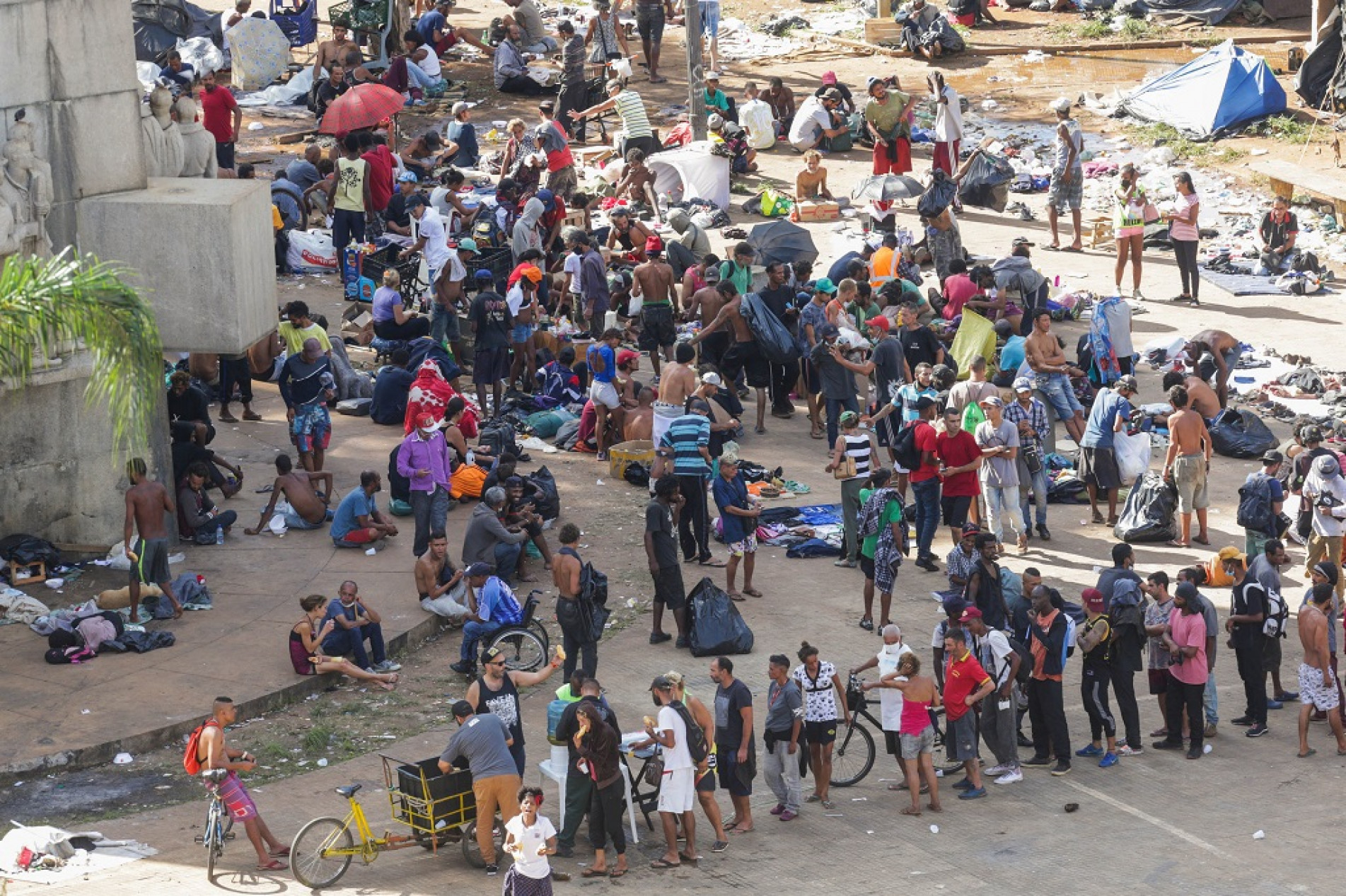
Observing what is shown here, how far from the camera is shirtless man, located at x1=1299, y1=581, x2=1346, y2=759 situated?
13.1 metres

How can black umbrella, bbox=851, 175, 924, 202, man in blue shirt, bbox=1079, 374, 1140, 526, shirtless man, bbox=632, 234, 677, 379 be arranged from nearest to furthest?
1. man in blue shirt, bbox=1079, 374, 1140, 526
2. shirtless man, bbox=632, 234, 677, 379
3. black umbrella, bbox=851, 175, 924, 202

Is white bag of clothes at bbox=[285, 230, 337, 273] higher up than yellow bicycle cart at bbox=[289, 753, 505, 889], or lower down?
higher up

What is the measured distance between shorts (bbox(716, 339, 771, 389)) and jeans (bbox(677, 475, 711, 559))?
3.26 metres

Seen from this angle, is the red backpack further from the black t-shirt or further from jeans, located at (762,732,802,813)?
the black t-shirt

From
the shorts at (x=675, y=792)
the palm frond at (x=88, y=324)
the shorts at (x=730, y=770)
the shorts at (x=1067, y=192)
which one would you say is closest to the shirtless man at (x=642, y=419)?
the palm frond at (x=88, y=324)

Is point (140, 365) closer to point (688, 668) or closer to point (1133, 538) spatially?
point (688, 668)

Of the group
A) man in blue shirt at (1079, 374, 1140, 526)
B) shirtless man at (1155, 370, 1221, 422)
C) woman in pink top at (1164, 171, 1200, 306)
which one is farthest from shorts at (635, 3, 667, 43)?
shirtless man at (1155, 370, 1221, 422)

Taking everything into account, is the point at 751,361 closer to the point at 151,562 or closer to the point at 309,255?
the point at 309,255

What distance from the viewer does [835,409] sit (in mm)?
18469

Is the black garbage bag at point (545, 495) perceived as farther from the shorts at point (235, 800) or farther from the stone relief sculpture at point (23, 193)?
the shorts at point (235, 800)

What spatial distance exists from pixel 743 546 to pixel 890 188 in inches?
380

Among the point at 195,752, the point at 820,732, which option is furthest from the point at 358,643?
the point at 820,732

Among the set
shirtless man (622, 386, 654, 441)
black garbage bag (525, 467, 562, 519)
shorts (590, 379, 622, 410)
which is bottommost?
black garbage bag (525, 467, 562, 519)

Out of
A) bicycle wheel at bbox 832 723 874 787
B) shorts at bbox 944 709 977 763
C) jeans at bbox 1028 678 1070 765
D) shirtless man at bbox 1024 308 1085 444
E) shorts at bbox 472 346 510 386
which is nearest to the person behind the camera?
shorts at bbox 944 709 977 763
